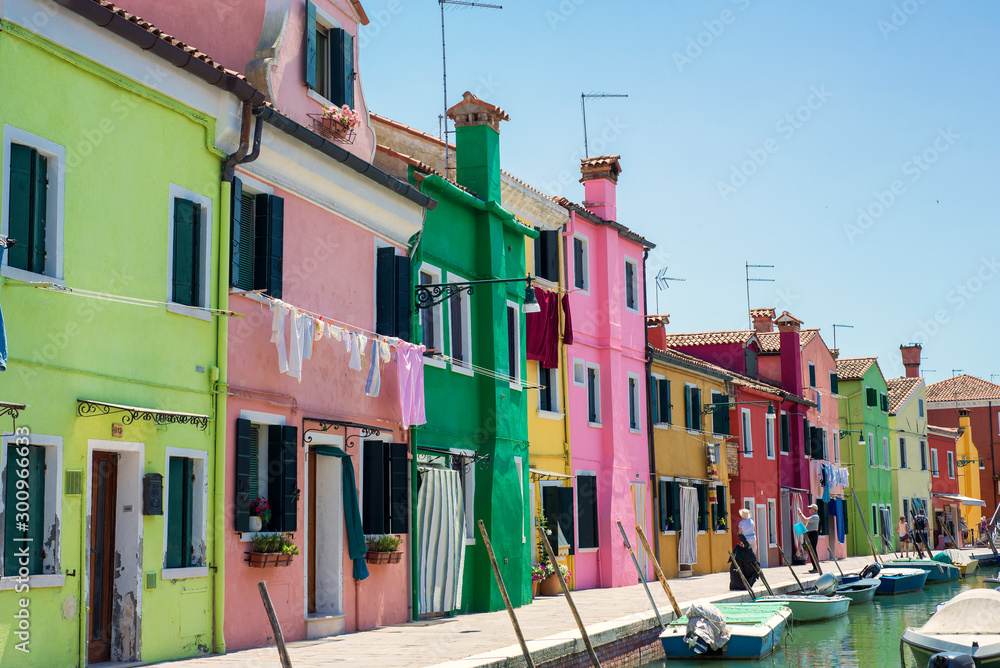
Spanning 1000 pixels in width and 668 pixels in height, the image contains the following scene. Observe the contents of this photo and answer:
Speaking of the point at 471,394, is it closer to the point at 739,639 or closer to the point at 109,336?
the point at 739,639

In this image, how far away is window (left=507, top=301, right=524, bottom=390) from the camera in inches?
834

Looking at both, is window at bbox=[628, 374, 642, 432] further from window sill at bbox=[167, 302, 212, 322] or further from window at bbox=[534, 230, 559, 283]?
window sill at bbox=[167, 302, 212, 322]

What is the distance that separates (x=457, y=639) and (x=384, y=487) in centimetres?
277

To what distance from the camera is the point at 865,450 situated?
5078cm

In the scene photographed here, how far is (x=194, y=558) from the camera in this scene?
12.5 metres

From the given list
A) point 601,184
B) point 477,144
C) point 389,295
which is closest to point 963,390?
point 601,184

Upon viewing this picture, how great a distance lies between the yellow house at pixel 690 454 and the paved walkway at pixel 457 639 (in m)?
7.52

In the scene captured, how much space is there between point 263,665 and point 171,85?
5.95m

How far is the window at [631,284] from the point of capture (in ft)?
97.1

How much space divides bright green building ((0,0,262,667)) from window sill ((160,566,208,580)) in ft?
0.05

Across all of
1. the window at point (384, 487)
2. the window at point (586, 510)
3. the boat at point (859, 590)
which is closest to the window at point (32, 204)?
the window at point (384, 487)

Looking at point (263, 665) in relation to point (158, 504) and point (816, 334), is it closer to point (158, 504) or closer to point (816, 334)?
point (158, 504)

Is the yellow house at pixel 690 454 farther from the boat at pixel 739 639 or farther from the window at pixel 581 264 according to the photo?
the boat at pixel 739 639

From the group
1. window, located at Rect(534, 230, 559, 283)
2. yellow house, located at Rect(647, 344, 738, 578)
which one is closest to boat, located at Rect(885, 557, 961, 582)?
yellow house, located at Rect(647, 344, 738, 578)
